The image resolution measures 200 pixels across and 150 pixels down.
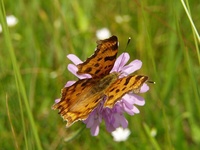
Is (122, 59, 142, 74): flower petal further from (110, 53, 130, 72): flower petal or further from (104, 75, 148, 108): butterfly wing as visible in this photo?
(104, 75, 148, 108): butterfly wing

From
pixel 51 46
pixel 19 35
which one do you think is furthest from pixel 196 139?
pixel 19 35

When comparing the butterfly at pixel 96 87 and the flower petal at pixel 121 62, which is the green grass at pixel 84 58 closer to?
the flower petal at pixel 121 62

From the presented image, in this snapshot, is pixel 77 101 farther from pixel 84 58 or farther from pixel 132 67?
pixel 84 58

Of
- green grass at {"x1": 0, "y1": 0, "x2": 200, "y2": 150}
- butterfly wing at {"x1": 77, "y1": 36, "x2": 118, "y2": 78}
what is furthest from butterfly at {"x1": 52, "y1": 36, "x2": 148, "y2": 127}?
Result: green grass at {"x1": 0, "y1": 0, "x2": 200, "y2": 150}

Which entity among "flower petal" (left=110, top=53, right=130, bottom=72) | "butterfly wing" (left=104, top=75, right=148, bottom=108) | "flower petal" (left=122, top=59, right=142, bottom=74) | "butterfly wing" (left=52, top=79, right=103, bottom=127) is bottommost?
"butterfly wing" (left=104, top=75, right=148, bottom=108)

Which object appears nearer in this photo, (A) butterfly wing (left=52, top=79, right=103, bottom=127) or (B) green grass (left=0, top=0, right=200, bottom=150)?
(A) butterfly wing (left=52, top=79, right=103, bottom=127)

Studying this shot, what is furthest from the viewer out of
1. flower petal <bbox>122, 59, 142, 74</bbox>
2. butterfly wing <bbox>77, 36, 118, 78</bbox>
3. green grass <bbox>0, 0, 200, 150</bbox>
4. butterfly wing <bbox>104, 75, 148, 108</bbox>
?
→ green grass <bbox>0, 0, 200, 150</bbox>

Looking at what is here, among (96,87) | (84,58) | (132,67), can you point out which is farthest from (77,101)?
(84,58)

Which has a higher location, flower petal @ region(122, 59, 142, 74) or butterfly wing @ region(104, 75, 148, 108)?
flower petal @ region(122, 59, 142, 74)
